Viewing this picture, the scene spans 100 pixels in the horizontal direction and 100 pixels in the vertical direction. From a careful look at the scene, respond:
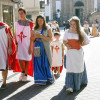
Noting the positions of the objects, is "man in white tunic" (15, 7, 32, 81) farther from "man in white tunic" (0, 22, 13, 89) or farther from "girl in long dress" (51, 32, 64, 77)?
"girl in long dress" (51, 32, 64, 77)

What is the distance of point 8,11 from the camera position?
15789mm

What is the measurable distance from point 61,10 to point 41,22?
57.8 m

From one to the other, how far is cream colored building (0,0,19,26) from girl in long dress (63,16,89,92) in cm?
991

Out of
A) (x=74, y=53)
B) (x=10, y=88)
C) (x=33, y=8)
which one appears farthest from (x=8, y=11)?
(x=33, y=8)

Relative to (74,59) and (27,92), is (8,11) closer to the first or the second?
(27,92)

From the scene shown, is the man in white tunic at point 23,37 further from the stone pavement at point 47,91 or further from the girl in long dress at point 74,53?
the girl in long dress at point 74,53

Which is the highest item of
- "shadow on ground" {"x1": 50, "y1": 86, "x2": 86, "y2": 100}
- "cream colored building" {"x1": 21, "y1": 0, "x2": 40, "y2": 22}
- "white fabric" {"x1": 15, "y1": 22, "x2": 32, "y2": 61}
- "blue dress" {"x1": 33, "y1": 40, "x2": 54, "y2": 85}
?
"cream colored building" {"x1": 21, "y1": 0, "x2": 40, "y2": 22}

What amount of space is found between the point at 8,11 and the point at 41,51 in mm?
10278

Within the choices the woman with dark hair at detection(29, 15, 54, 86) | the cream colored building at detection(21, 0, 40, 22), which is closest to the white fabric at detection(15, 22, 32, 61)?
the woman with dark hair at detection(29, 15, 54, 86)

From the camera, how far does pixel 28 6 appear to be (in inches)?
1570

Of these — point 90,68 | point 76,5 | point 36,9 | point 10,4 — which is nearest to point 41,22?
point 90,68

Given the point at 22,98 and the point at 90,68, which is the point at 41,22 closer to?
the point at 22,98

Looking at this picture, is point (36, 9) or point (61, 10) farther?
point (61, 10)

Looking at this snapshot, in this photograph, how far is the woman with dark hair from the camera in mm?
6043
